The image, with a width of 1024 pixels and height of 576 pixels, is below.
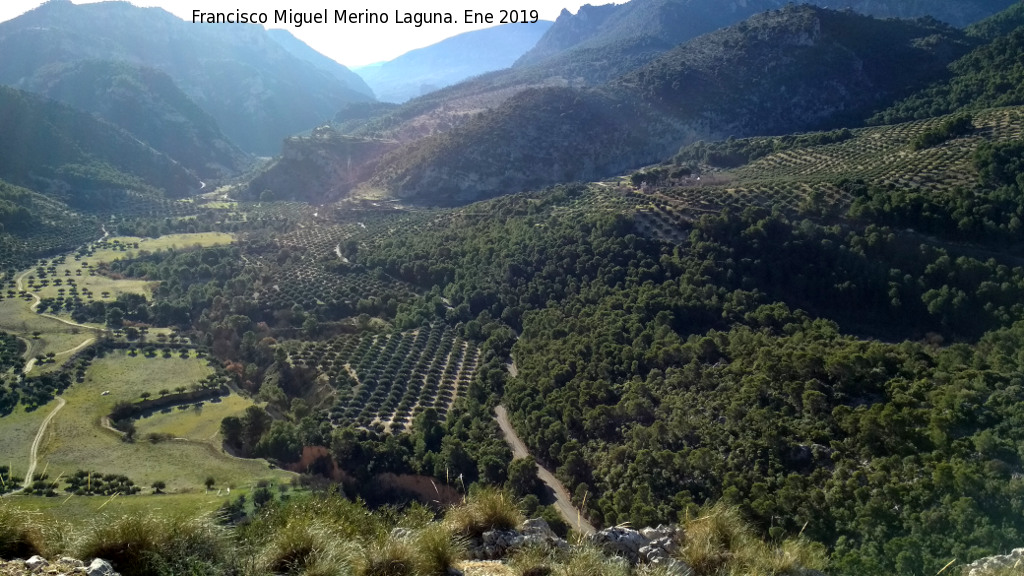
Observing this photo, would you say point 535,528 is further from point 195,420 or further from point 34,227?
point 34,227

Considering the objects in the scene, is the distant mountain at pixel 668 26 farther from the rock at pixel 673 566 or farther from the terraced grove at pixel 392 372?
the rock at pixel 673 566

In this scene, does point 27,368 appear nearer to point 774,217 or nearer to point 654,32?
point 774,217

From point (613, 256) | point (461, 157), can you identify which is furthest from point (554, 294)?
point (461, 157)

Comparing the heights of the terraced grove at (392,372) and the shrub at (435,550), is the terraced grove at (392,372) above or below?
below

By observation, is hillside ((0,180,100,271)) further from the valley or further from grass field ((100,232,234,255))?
grass field ((100,232,234,255))

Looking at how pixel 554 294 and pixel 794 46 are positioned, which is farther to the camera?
pixel 794 46

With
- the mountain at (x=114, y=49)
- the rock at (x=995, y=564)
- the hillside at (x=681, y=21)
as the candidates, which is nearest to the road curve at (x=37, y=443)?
the rock at (x=995, y=564)
